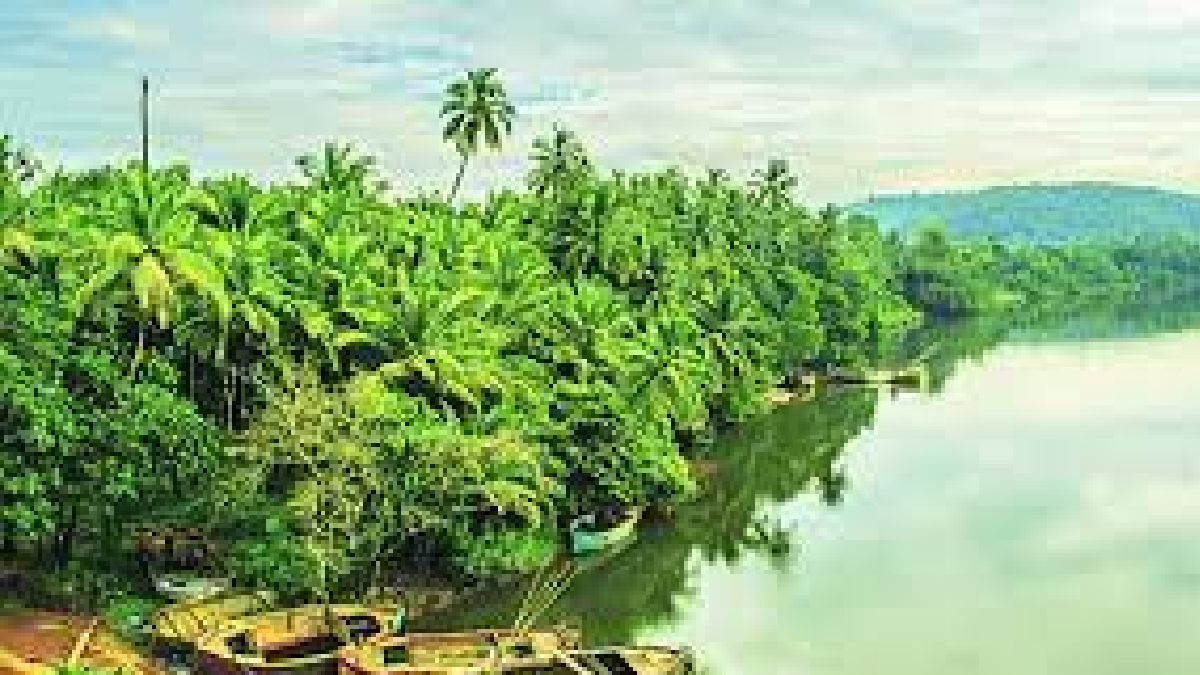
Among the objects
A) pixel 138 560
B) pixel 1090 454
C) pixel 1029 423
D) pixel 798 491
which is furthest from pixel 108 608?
pixel 1029 423

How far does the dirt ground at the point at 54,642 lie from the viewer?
86.6 feet

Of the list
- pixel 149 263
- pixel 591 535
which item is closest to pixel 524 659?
pixel 591 535

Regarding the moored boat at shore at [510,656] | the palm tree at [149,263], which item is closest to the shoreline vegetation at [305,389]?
the palm tree at [149,263]

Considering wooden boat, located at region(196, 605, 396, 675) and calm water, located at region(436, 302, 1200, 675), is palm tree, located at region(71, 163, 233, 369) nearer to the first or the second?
wooden boat, located at region(196, 605, 396, 675)

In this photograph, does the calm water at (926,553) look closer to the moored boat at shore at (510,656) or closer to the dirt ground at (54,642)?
the moored boat at shore at (510,656)

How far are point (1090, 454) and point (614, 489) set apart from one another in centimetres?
2389

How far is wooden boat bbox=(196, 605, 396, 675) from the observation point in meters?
27.1

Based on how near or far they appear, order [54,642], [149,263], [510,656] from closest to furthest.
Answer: [54,642]
[510,656]
[149,263]

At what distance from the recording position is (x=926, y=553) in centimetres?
3984

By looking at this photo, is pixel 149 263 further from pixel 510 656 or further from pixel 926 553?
pixel 926 553

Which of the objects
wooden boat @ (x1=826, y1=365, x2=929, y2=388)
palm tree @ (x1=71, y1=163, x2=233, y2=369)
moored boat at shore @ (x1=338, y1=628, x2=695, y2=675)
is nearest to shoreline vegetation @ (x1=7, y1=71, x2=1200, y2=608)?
palm tree @ (x1=71, y1=163, x2=233, y2=369)

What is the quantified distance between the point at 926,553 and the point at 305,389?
631 inches

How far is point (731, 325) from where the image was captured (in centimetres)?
5228

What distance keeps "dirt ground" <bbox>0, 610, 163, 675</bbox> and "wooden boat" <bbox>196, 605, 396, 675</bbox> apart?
1.05 m
